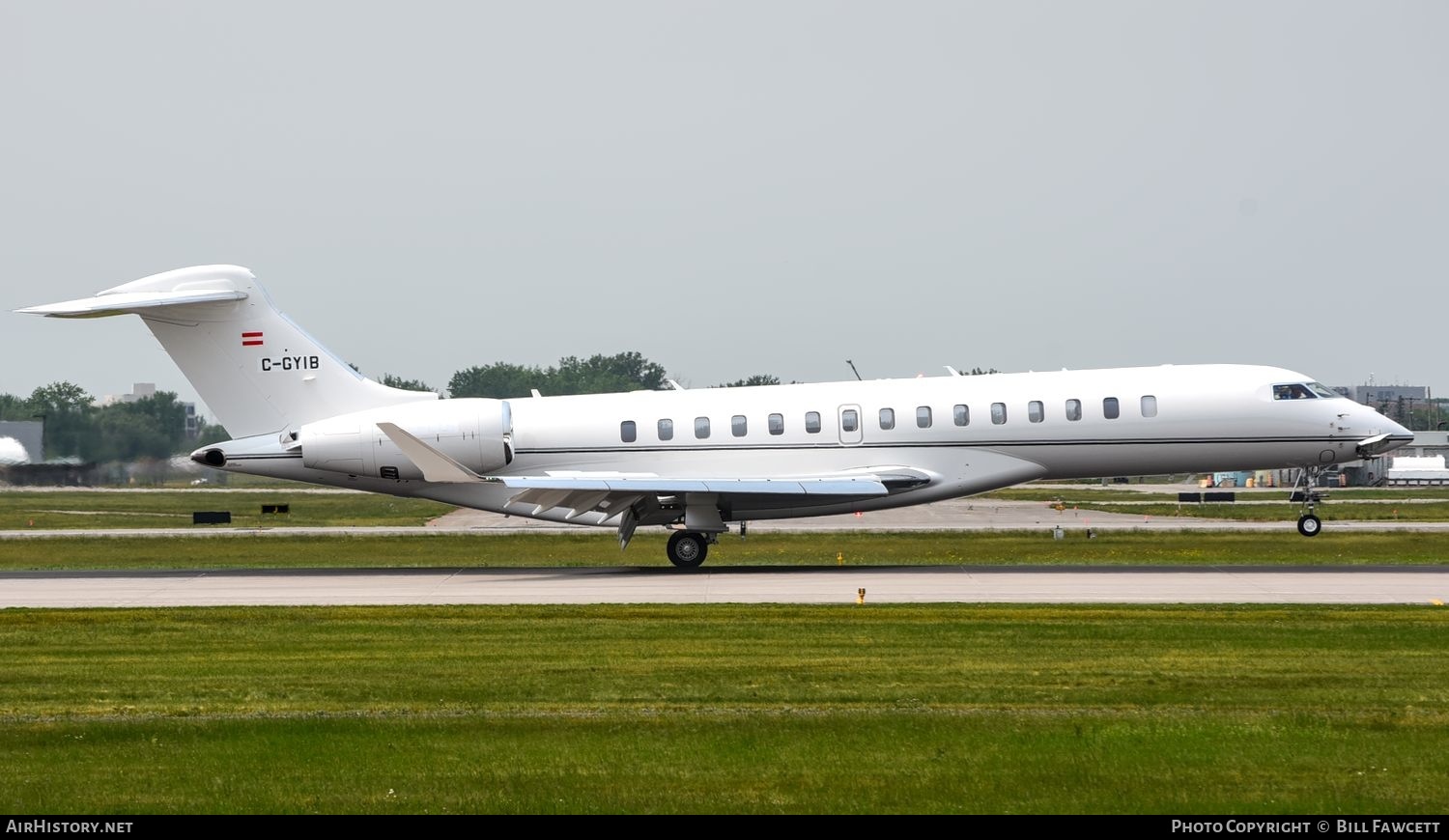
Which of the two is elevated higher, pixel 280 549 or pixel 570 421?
pixel 570 421

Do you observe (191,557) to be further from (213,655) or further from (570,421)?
(213,655)

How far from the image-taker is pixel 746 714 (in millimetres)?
12641

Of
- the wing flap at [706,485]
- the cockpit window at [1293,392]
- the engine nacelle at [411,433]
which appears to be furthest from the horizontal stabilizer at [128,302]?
the cockpit window at [1293,392]

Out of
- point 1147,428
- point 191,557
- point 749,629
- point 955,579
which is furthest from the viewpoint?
point 191,557

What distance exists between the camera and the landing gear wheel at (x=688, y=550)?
95.3 ft

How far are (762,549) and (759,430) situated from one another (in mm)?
5600

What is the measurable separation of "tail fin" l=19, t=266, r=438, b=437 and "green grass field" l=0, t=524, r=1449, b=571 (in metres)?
3.97

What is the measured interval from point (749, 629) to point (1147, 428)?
13.3 metres

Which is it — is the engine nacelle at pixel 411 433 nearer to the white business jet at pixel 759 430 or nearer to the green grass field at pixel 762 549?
the white business jet at pixel 759 430

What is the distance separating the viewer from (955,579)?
25266 mm

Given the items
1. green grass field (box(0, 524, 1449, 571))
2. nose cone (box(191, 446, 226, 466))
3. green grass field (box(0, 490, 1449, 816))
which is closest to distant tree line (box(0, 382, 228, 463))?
green grass field (box(0, 524, 1449, 571))

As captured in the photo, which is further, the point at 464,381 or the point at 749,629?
the point at 464,381

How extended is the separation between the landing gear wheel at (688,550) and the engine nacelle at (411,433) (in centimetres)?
357
